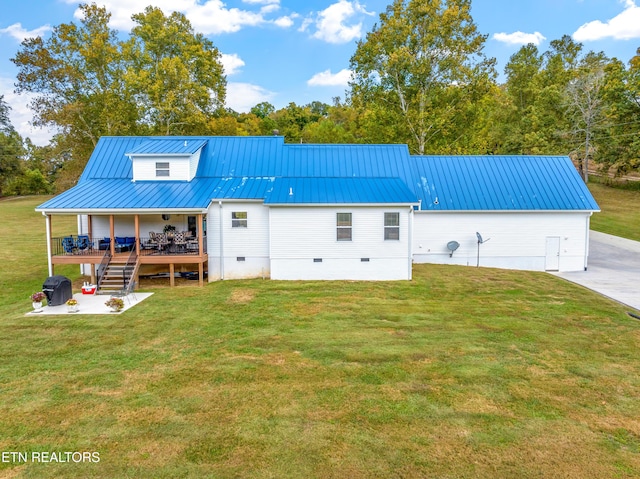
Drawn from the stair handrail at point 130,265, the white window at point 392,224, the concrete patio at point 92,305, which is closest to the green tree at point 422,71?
the white window at point 392,224

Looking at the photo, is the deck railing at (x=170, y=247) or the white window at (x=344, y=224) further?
the white window at (x=344, y=224)

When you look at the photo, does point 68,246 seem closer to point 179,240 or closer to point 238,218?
point 179,240

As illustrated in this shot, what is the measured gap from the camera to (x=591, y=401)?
22.5 feet

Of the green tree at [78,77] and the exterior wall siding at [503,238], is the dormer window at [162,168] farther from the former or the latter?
the green tree at [78,77]

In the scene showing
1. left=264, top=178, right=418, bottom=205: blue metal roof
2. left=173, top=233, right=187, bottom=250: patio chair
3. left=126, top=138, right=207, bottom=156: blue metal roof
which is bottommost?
left=173, top=233, right=187, bottom=250: patio chair

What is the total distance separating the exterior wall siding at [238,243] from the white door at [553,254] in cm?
1302

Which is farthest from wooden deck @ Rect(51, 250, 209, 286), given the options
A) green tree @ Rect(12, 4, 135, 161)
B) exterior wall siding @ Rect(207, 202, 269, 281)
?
green tree @ Rect(12, 4, 135, 161)

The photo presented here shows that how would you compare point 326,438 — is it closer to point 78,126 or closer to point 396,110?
point 396,110

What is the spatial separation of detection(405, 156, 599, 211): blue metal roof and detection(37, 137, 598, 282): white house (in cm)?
7

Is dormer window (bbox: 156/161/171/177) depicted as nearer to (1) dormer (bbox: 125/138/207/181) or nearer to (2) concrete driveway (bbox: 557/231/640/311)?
(1) dormer (bbox: 125/138/207/181)

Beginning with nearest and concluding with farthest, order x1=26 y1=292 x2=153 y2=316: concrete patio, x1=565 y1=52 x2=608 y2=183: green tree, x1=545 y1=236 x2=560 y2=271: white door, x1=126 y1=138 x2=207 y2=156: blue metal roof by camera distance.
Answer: x1=26 y1=292 x2=153 y2=316: concrete patio → x1=126 y1=138 x2=207 y2=156: blue metal roof → x1=545 y1=236 x2=560 y2=271: white door → x1=565 y1=52 x2=608 y2=183: green tree

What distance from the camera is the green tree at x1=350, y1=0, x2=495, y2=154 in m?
26.5

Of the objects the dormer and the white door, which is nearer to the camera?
the dormer

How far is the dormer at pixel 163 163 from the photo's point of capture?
56.2 feet
